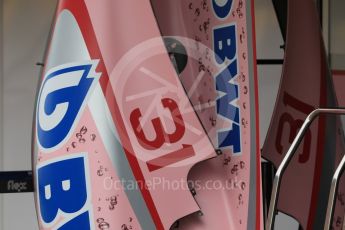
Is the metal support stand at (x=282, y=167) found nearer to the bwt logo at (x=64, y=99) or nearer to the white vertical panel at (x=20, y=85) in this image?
the bwt logo at (x=64, y=99)

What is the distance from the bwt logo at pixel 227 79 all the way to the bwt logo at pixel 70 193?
2.04 ft

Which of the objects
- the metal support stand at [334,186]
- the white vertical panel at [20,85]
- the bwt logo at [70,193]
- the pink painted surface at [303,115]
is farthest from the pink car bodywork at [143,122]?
the white vertical panel at [20,85]

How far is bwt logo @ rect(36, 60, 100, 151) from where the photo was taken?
2.69 meters

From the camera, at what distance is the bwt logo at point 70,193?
2650 millimetres

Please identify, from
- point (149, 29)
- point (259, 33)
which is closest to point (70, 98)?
point (149, 29)

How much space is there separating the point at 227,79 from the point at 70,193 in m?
0.82

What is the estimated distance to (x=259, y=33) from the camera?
198 inches

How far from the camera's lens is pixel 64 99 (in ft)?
8.87

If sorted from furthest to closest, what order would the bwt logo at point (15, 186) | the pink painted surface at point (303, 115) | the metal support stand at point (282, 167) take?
the bwt logo at point (15, 186), the pink painted surface at point (303, 115), the metal support stand at point (282, 167)

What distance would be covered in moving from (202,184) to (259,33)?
2.34 meters

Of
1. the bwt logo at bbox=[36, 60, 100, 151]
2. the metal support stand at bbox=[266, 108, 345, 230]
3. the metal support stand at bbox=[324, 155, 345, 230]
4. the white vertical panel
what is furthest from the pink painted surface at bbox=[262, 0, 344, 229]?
the white vertical panel

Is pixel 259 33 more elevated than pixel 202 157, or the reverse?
pixel 259 33

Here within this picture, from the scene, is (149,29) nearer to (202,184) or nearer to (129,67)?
(129,67)

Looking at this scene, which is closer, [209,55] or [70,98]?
[70,98]
